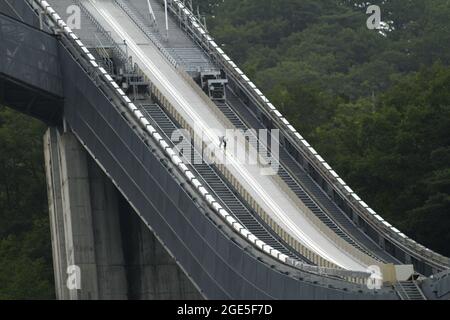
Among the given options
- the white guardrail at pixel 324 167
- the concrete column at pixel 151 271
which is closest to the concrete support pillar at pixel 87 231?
A: the concrete column at pixel 151 271

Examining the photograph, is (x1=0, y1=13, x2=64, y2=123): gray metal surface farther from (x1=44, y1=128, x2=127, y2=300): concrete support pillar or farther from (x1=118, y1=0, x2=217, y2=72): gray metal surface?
(x1=118, y1=0, x2=217, y2=72): gray metal surface

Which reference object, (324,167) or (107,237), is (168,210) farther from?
(107,237)

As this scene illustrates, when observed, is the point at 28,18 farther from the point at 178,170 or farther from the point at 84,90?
the point at 178,170

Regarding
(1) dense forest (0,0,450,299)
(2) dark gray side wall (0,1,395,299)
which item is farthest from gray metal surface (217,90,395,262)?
(2) dark gray side wall (0,1,395,299)

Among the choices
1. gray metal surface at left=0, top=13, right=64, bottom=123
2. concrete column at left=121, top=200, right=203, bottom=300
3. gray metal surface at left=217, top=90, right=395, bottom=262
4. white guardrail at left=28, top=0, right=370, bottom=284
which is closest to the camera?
white guardrail at left=28, top=0, right=370, bottom=284

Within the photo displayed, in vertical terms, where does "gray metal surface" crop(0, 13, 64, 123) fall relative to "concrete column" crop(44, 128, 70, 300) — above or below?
above

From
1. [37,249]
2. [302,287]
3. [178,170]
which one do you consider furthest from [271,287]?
[37,249]

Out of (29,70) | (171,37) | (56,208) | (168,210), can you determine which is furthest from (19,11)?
(168,210)
